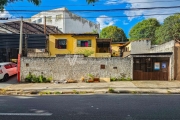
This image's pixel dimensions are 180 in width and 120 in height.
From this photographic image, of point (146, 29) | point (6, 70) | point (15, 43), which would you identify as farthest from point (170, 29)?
point (6, 70)

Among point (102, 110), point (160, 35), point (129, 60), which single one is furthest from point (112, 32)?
point (102, 110)

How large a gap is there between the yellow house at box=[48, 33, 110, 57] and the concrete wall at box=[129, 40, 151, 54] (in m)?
6.04

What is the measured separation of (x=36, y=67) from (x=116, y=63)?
23.4ft

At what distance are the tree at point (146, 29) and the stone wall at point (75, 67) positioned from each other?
1330 inches

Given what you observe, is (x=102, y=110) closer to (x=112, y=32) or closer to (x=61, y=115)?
(x=61, y=115)

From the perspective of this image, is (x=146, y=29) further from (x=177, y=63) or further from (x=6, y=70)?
(x=6, y=70)

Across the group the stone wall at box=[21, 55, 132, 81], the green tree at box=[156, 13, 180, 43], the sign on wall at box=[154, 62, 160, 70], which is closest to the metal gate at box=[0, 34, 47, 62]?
the stone wall at box=[21, 55, 132, 81]

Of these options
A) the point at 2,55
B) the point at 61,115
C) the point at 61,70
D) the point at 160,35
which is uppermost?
the point at 160,35

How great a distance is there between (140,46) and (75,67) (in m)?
15.3

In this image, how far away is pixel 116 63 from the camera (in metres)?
15.7

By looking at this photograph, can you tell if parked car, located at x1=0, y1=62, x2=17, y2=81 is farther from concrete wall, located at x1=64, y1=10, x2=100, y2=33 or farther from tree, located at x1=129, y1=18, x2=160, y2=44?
tree, located at x1=129, y1=18, x2=160, y2=44

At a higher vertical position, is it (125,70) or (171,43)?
(171,43)

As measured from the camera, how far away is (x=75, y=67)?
15852mm

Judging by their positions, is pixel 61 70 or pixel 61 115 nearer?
pixel 61 115
